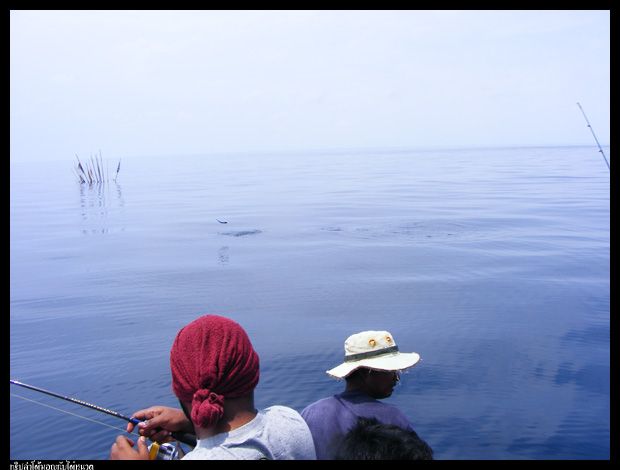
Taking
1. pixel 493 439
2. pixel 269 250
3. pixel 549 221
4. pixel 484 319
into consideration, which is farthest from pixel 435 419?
pixel 549 221

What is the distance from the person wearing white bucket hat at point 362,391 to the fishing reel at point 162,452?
0.70 metres

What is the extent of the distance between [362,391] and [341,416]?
0.29m

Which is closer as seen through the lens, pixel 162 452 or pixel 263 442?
pixel 263 442

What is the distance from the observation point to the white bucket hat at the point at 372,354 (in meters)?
3.15

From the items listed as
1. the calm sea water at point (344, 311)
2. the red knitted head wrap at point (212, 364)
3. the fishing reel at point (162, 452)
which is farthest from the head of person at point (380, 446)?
the calm sea water at point (344, 311)

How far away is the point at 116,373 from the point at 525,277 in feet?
22.1

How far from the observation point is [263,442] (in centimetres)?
211

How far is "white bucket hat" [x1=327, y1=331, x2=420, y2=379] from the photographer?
10.3 feet

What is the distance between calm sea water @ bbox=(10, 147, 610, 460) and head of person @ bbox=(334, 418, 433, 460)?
2901 millimetres

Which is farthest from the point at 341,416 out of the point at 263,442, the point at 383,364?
the point at 263,442

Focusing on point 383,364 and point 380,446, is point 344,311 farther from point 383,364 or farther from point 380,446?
point 380,446
